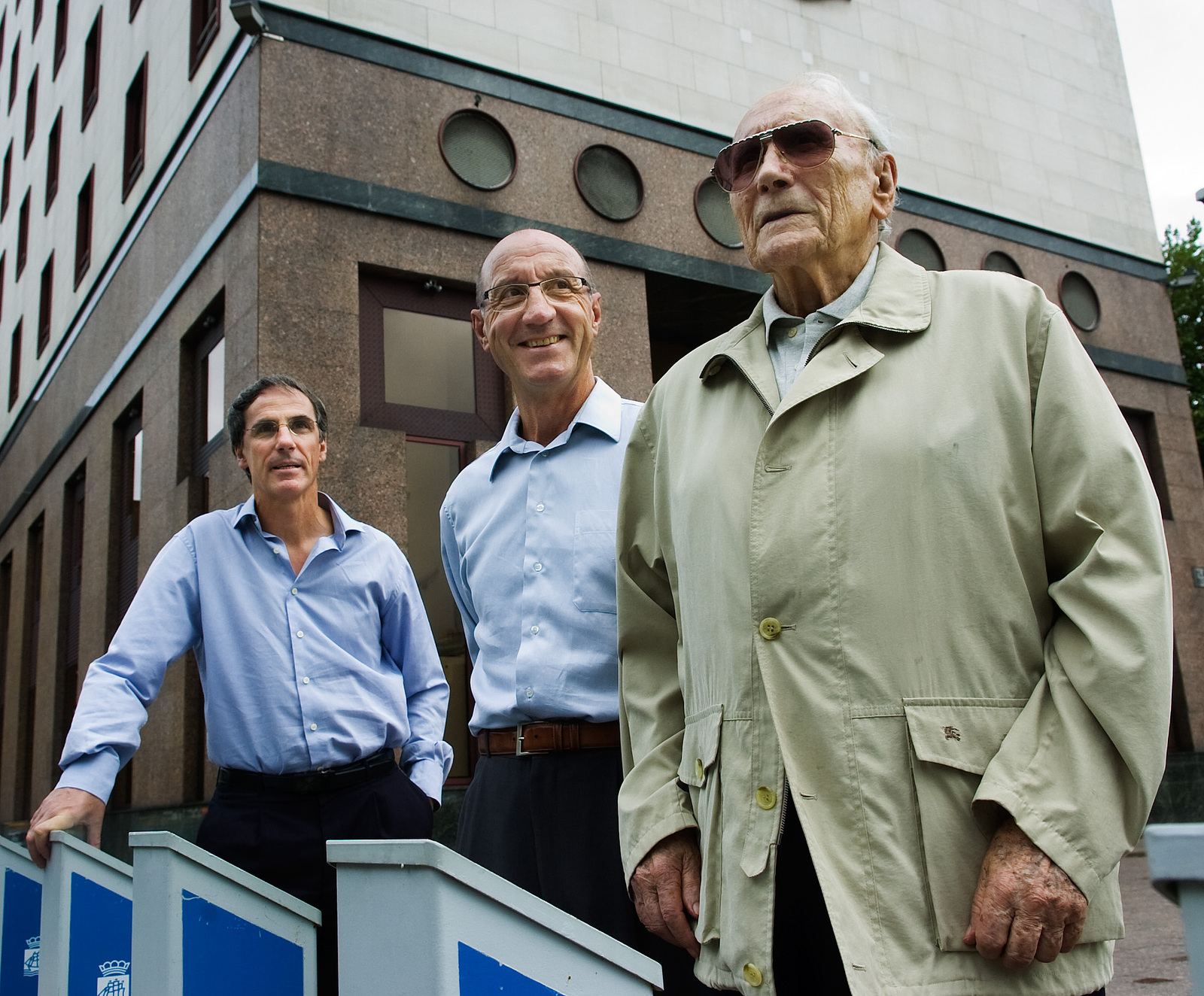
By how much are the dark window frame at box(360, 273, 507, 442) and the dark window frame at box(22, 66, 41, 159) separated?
45.3 ft

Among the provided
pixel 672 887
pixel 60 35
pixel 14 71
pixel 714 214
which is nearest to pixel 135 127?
pixel 60 35

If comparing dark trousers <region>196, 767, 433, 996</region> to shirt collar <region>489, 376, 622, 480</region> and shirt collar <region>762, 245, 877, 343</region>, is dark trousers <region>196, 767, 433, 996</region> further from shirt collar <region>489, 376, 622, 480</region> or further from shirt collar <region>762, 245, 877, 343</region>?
shirt collar <region>762, 245, 877, 343</region>

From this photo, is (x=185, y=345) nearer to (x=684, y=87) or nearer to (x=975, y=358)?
(x=684, y=87)

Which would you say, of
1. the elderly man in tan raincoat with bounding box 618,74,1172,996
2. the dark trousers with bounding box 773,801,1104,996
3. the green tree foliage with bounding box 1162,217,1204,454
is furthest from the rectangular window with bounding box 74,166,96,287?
the green tree foliage with bounding box 1162,217,1204,454

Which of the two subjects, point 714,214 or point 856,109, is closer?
point 856,109

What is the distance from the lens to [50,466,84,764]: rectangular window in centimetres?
1341

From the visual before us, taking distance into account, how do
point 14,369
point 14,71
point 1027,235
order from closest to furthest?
point 1027,235, point 14,369, point 14,71

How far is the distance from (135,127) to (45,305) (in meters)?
6.57

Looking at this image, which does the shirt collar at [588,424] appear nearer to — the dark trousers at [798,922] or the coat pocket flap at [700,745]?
the coat pocket flap at [700,745]

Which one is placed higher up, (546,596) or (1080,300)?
(1080,300)

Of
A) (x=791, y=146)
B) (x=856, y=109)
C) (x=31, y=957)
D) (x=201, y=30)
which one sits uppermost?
(x=201, y=30)

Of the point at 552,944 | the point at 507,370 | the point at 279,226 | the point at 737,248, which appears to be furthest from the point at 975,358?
the point at 737,248

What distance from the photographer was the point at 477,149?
30.2 feet

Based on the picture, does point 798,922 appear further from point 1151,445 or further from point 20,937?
point 1151,445
